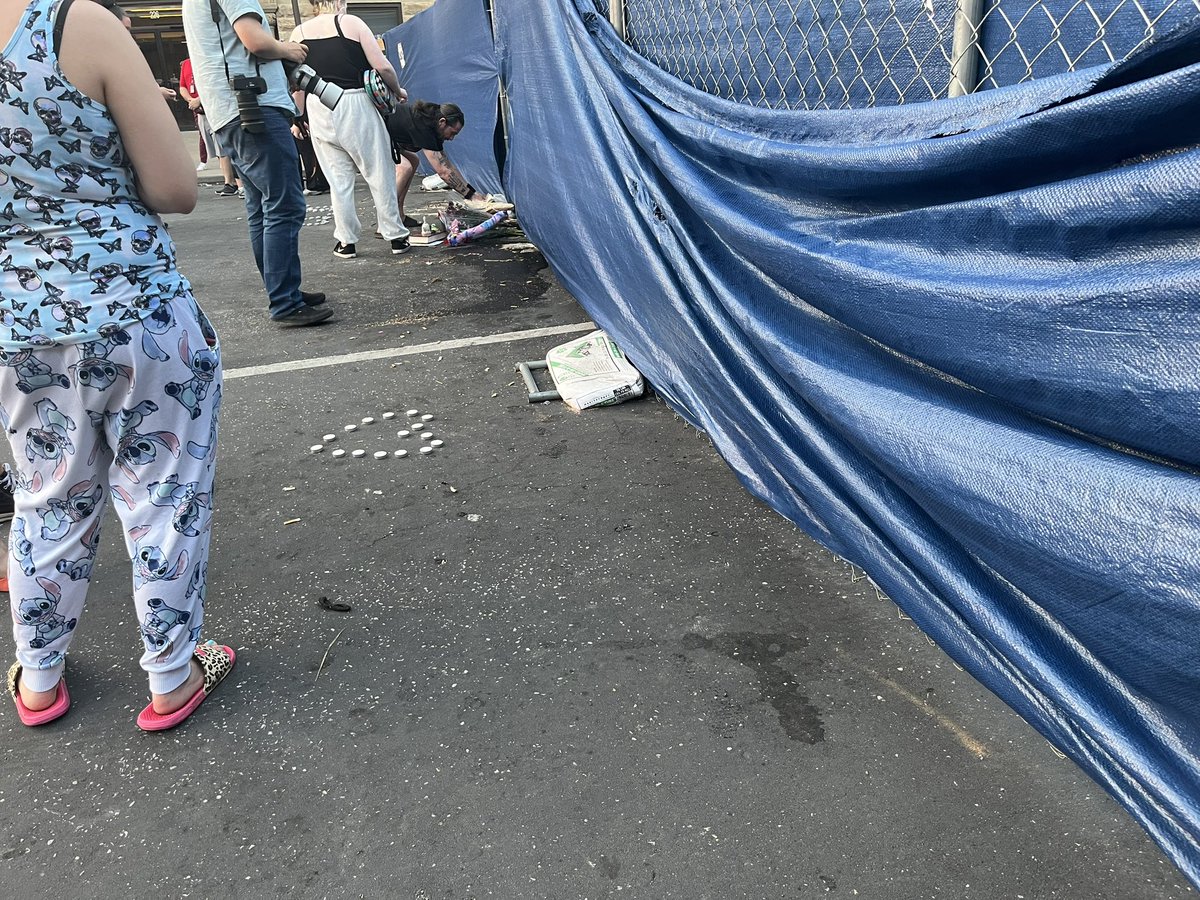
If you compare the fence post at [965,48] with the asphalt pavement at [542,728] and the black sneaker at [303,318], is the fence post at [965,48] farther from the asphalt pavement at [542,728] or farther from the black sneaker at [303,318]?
the black sneaker at [303,318]

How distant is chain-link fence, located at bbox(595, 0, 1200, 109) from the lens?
166cm

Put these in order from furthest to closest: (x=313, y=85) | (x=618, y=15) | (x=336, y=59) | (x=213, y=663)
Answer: (x=336, y=59) < (x=313, y=85) < (x=618, y=15) < (x=213, y=663)

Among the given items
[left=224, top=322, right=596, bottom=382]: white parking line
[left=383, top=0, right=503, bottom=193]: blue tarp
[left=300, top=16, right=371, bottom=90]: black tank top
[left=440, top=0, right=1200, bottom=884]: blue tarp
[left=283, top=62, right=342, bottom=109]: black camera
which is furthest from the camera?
[left=383, top=0, right=503, bottom=193]: blue tarp

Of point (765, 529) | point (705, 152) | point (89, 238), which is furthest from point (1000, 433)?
point (89, 238)

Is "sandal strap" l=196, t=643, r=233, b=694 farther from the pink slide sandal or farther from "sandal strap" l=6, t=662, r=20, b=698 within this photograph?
"sandal strap" l=6, t=662, r=20, b=698

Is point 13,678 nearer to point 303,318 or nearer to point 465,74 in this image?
point 303,318

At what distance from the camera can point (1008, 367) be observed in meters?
1.66

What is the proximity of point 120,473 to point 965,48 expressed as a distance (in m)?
2.11

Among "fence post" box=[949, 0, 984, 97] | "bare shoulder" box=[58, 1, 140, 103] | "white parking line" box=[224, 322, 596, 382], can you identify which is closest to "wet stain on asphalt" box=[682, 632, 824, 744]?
"fence post" box=[949, 0, 984, 97]

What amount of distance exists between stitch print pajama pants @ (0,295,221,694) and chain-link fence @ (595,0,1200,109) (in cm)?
178

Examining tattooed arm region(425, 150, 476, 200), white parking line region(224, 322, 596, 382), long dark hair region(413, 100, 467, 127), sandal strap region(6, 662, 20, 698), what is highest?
long dark hair region(413, 100, 467, 127)

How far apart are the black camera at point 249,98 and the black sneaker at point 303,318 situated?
3.52 ft

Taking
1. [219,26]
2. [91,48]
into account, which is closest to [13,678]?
[91,48]

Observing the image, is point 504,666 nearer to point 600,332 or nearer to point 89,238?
point 89,238
